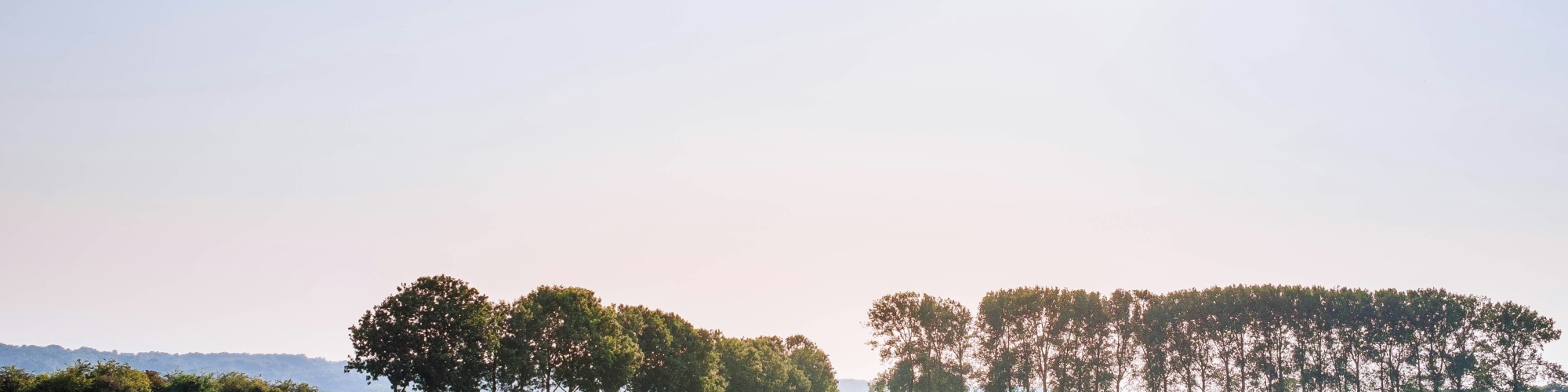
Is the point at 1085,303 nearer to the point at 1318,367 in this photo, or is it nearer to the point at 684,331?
the point at 1318,367

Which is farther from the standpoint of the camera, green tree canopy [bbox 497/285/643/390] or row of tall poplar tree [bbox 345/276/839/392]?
green tree canopy [bbox 497/285/643/390]

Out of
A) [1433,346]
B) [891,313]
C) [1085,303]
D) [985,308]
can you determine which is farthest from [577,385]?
[1433,346]

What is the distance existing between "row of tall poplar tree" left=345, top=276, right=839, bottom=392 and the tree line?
11954mm

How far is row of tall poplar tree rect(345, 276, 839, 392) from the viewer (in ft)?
221

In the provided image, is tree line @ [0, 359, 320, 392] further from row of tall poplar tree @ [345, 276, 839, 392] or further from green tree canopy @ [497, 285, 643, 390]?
green tree canopy @ [497, 285, 643, 390]

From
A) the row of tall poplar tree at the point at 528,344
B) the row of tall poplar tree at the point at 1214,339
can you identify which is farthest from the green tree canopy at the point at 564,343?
the row of tall poplar tree at the point at 1214,339

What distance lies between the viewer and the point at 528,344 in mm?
75625

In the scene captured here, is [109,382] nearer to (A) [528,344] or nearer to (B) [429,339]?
(B) [429,339]

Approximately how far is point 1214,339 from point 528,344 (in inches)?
3178

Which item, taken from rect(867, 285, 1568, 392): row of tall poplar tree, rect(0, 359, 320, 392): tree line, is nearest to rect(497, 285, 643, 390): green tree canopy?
rect(0, 359, 320, 392): tree line

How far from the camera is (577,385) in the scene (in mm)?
80562

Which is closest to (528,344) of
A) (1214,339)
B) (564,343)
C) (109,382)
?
(564,343)

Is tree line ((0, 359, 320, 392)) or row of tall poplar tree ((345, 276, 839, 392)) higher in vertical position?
row of tall poplar tree ((345, 276, 839, 392))

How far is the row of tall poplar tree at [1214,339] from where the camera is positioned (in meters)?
100
